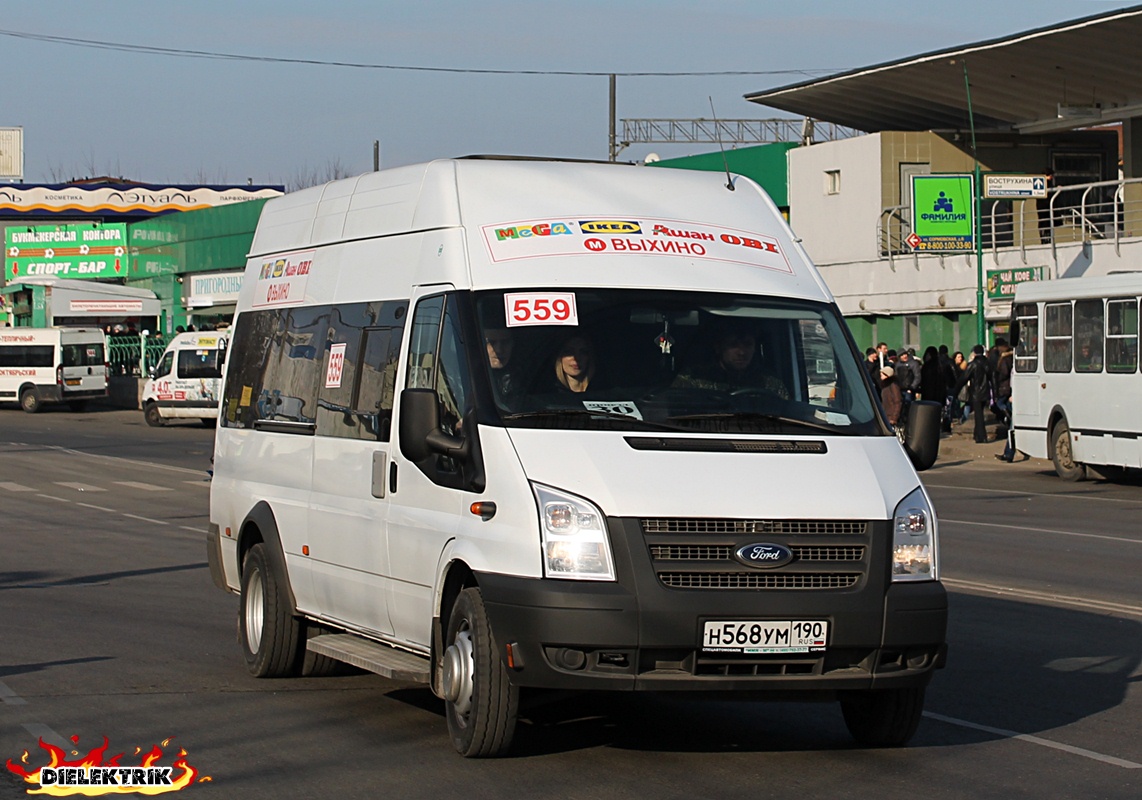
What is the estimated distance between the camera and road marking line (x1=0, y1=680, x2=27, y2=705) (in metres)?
8.28

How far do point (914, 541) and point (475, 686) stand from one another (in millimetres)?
1859

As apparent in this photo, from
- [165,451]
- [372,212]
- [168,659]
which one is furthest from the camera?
[165,451]

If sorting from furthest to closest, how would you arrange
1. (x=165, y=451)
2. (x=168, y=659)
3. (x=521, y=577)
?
(x=165, y=451), (x=168, y=659), (x=521, y=577)

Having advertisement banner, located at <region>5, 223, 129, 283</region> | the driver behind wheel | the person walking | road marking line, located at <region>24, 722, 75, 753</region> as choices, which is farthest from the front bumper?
advertisement banner, located at <region>5, 223, 129, 283</region>

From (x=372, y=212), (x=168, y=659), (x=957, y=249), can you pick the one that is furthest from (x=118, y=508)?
(x=957, y=249)

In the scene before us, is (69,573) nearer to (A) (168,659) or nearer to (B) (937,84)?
(A) (168,659)

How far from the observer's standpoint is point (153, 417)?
1738 inches

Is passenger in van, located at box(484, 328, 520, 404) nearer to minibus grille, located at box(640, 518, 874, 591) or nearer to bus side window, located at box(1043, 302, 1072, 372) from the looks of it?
minibus grille, located at box(640, 518, 874, 591)

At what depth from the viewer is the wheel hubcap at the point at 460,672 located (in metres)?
6.86

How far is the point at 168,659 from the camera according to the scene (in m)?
9.60

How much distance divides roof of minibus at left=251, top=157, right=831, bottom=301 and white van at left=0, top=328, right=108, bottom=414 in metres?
45.1

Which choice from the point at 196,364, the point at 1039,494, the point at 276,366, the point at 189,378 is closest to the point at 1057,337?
the point at 1039,494

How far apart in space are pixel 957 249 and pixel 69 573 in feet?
98.6

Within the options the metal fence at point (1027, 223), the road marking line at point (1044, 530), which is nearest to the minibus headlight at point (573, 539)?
the road marking line at point (1044, 530)
